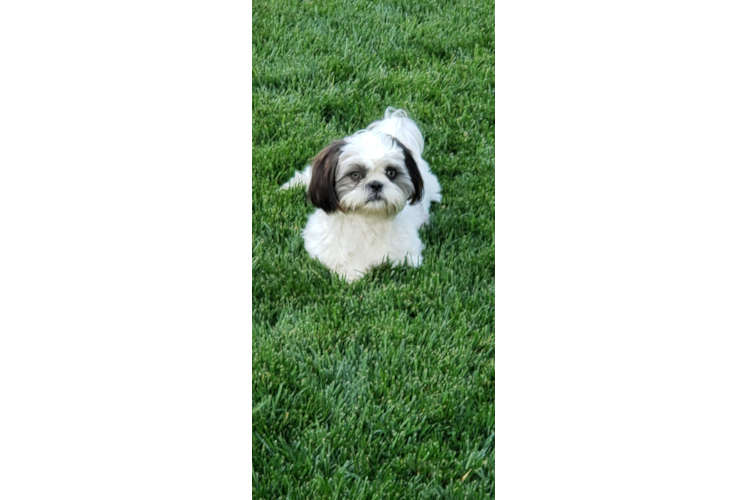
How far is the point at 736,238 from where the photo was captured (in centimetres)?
163

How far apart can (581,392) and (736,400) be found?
0.41 meters

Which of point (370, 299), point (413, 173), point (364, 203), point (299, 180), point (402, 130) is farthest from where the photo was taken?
point (299, 180)

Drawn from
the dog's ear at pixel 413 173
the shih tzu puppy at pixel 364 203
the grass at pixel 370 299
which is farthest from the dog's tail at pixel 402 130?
the grass at pixel 370 299

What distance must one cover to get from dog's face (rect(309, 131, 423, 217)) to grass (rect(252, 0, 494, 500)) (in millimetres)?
363

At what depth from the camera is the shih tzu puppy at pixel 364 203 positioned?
3377 millimetres

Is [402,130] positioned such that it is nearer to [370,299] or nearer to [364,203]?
[364,203]

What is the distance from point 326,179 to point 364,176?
20cm

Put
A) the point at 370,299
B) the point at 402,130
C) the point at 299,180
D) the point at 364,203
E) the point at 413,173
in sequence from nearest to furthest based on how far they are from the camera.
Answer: the point at 370,299
the point at 364,203
the point at 413,173
the point at 402,130
the point at 299,180

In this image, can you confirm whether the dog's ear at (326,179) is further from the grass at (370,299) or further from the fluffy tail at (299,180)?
the fluffy tail at (299,180)

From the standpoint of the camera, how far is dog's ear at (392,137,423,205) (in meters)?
3.51

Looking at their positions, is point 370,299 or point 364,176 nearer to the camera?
point 370,299

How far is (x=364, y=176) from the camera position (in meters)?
3.39

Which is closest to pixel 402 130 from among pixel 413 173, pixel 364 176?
pixel 413 173
